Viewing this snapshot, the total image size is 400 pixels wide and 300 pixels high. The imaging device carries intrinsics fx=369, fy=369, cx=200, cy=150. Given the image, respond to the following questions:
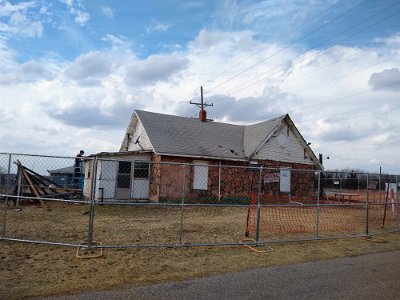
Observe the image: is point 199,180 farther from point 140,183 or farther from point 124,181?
point 124,181

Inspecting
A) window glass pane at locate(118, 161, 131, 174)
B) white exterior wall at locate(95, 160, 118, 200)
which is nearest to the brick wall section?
window glass pane at locate(118, 161, 131, 174)

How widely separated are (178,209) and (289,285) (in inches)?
433

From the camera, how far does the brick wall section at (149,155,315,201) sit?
1983 centimetres

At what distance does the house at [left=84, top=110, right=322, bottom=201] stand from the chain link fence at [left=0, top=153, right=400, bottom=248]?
76mm

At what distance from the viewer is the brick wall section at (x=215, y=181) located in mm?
19828

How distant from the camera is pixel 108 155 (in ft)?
64.6

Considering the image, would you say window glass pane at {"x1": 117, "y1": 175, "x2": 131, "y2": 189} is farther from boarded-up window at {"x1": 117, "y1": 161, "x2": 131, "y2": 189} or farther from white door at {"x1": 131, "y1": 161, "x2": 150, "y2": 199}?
white door at {"x1": 131, "y1": 161, "x2": 150, "y2": 199}

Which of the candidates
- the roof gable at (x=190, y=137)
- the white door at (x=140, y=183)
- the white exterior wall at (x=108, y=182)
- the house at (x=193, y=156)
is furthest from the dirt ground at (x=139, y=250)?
the roof gable at (x=190, y=137)

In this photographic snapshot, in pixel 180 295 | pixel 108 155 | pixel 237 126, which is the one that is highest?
pixel 237 126

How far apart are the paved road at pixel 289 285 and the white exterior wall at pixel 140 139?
613 inches

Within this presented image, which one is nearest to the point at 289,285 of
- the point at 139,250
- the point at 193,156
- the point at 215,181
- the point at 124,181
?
the point at 139,250

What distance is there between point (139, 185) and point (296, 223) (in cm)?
968

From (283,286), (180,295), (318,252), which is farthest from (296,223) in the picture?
(180,295)

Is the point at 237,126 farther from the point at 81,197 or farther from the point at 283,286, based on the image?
the point at 283,286
